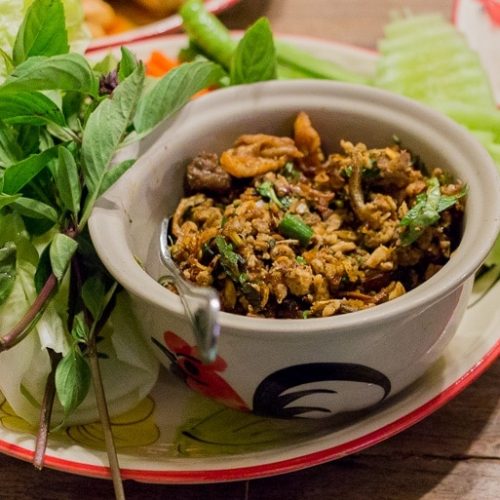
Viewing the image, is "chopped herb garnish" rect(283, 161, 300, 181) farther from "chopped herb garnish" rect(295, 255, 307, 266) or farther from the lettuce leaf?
the lettuce leaf

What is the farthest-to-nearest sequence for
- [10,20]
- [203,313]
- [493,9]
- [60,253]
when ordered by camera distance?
[493,9]
[10,20]
[60,253]
[203,313]

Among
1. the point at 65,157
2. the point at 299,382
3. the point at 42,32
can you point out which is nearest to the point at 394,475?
the point at 299,382

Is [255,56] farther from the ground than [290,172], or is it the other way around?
[255,56]

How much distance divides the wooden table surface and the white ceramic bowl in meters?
0.12

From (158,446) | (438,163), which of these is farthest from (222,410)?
(438,163)

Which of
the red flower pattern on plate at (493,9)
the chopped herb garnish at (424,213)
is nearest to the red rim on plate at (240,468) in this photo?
the chopped herb garnish at (424,213)

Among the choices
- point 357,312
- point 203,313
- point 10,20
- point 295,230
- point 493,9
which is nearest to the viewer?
point 203,313

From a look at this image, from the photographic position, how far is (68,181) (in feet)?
3.88

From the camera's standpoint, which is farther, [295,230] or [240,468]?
[295,230]

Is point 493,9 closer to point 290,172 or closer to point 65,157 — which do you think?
point 290,172

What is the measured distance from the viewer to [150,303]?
1.04 meters

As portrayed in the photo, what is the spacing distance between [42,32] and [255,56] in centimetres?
46

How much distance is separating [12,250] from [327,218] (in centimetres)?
56

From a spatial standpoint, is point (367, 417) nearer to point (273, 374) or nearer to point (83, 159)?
point (273, 374)
